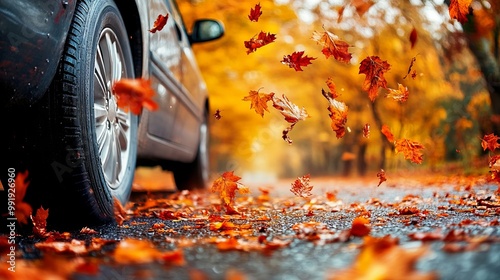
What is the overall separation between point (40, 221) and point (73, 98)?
22.1 inches

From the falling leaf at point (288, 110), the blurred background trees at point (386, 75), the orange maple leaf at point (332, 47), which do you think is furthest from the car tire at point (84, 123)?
the blurred background trees at point (386, 75)

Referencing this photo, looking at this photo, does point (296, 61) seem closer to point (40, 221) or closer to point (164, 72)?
point (164, 72)

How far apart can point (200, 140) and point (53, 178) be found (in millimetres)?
3913

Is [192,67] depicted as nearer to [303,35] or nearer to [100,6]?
[100,6]

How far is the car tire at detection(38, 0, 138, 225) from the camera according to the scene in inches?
89.7

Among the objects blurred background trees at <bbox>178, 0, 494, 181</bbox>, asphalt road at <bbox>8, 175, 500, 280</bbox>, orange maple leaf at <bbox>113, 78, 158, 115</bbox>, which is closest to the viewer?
asphalt road at <bbox>8, 175, 500, 280</bbox>

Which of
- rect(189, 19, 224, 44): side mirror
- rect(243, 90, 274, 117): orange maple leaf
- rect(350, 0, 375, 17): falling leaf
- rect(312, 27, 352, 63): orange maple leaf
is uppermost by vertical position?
rect(189, 19, 224, 44): side mirror

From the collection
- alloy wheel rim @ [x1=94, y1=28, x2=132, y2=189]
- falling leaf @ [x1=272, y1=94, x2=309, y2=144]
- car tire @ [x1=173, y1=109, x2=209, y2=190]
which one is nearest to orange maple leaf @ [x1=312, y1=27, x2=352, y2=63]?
falling leaf @ [x1=272, y1=94, x2=309, y2=144]

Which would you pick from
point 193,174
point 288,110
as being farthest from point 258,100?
point 193,174

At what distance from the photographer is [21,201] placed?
2363 mm

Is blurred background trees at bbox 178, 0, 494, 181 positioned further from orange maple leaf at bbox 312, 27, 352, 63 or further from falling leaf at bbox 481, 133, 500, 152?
orange maple leaf at bbox 312, 27, 352, 63

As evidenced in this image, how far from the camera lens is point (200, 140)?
622cm

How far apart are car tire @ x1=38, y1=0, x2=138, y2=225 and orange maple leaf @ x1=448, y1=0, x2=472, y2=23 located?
2.00 metres

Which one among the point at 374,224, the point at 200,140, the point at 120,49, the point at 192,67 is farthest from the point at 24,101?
the point at 200,140
